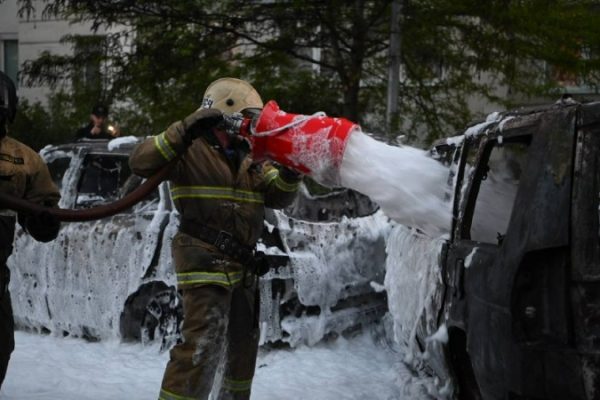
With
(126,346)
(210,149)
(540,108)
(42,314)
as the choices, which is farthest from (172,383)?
(42,314)

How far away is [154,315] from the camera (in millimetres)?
6852

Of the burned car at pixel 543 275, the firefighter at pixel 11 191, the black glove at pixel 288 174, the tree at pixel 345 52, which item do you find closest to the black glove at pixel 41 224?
the firefighter at pixel 11 191

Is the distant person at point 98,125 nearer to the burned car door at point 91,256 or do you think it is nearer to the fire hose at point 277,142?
the burned car door at point 91,256

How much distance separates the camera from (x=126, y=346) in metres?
6.95

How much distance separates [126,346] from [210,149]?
2.84 metres

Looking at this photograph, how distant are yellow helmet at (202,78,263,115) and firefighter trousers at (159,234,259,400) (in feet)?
2.27

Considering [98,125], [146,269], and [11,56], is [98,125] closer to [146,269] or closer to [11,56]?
[146,269]

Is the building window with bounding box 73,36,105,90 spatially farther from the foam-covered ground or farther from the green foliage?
the green foliage

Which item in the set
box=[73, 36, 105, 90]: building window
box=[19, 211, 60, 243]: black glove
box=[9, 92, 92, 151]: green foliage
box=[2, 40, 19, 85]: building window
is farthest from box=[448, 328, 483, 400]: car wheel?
box=[2, 40, 19, 85]: building window

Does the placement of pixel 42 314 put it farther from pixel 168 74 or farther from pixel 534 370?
pixel 534 370

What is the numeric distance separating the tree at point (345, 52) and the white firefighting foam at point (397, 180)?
474cm

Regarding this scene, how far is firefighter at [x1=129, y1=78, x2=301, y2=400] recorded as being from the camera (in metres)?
4.35

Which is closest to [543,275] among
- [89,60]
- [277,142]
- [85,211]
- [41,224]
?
[277,142]

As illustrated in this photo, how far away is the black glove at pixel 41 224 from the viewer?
433 cm
